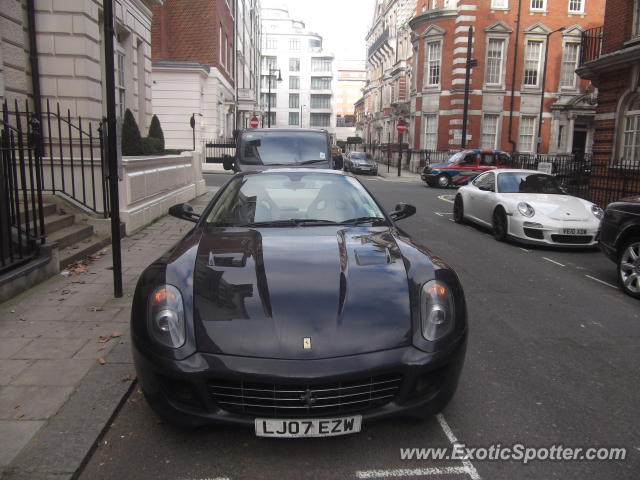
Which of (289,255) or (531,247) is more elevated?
(289,255)

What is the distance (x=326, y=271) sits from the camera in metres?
3.20

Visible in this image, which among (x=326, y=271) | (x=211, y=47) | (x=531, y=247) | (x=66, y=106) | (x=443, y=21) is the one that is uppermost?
(x=443, y=21)

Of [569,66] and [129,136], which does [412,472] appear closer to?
[129,136]

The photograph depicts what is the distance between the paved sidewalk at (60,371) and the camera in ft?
9.25

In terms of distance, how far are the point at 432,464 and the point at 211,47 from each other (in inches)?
1319

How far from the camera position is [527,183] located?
35.2 ft

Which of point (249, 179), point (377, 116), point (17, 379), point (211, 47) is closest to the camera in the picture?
point (17, 379)

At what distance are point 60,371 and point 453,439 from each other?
2.76 m

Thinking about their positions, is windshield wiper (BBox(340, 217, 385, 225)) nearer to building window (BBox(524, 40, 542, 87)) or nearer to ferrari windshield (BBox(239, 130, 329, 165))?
ferrari windshield (BBox(239, 130, 329, 165))

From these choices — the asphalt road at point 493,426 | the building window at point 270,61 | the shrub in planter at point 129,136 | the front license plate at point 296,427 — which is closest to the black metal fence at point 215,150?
the shrub in planter at point 129,136

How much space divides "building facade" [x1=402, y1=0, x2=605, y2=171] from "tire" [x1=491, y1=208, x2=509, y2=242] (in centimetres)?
2803

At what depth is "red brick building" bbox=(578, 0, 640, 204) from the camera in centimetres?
1504

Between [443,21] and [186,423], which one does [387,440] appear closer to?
[186,423]

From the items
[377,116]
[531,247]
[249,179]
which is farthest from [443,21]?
[249,179]
